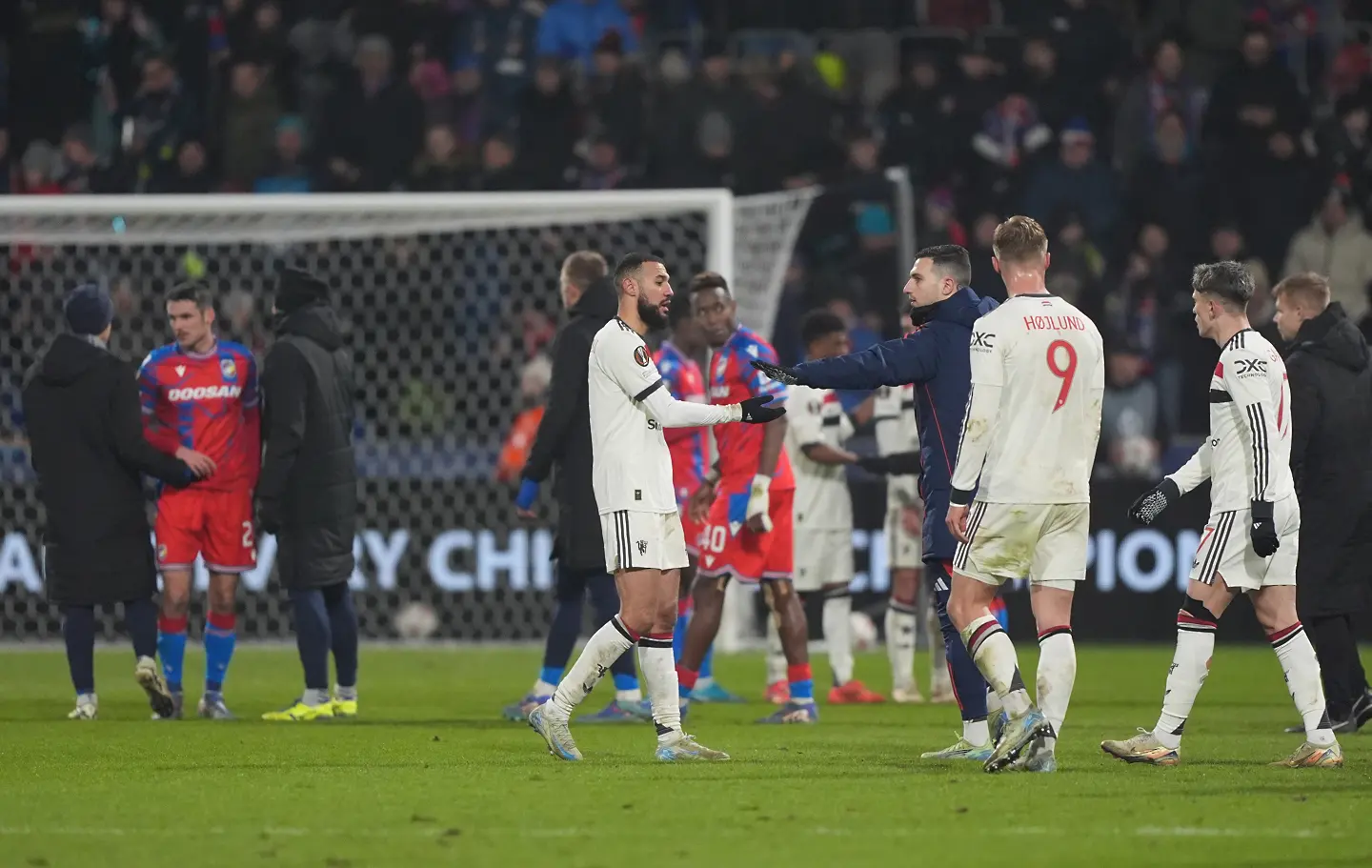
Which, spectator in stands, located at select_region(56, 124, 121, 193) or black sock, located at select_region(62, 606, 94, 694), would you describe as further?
spectator in stands, located at select_region(56, 124, 121, 193)

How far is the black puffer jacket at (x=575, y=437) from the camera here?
10242mm

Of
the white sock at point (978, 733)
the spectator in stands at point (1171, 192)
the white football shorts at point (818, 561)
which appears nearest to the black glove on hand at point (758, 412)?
the white sock at point (978, 733)

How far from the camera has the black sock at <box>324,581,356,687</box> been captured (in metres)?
10.8

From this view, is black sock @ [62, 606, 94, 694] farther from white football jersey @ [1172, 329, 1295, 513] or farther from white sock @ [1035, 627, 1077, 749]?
white football jersey @ [1172, 329, 1295, 513]

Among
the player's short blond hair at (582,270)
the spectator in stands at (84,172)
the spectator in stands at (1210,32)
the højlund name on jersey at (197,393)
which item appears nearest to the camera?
the player's short blond hair at (582,270)

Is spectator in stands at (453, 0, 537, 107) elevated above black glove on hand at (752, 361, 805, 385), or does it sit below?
above

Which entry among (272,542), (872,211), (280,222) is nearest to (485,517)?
(272,542)

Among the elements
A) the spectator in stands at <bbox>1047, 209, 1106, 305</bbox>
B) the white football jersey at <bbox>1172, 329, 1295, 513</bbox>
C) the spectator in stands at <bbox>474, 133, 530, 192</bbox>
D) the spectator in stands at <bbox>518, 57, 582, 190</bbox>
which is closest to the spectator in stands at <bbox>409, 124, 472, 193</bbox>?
the spectator in stands at <bbox>474, 133, 530, 192</bbox>

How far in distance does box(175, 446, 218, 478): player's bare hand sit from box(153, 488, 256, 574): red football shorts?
0.76ft

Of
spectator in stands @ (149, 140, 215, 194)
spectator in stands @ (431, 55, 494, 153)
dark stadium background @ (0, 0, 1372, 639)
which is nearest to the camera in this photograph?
dark stadium background @ (0, 0, 1372, 639)

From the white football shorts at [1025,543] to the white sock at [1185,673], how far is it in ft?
2.20

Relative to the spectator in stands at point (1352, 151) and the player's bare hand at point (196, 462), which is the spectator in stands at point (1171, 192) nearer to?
the spectator in stands at point (1352, 151)

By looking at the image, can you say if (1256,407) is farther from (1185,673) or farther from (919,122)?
(919,122)

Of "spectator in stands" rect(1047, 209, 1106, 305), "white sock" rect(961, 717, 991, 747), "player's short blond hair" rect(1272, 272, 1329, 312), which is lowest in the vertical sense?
"white sock" rect(961, 717, 991, 747)
